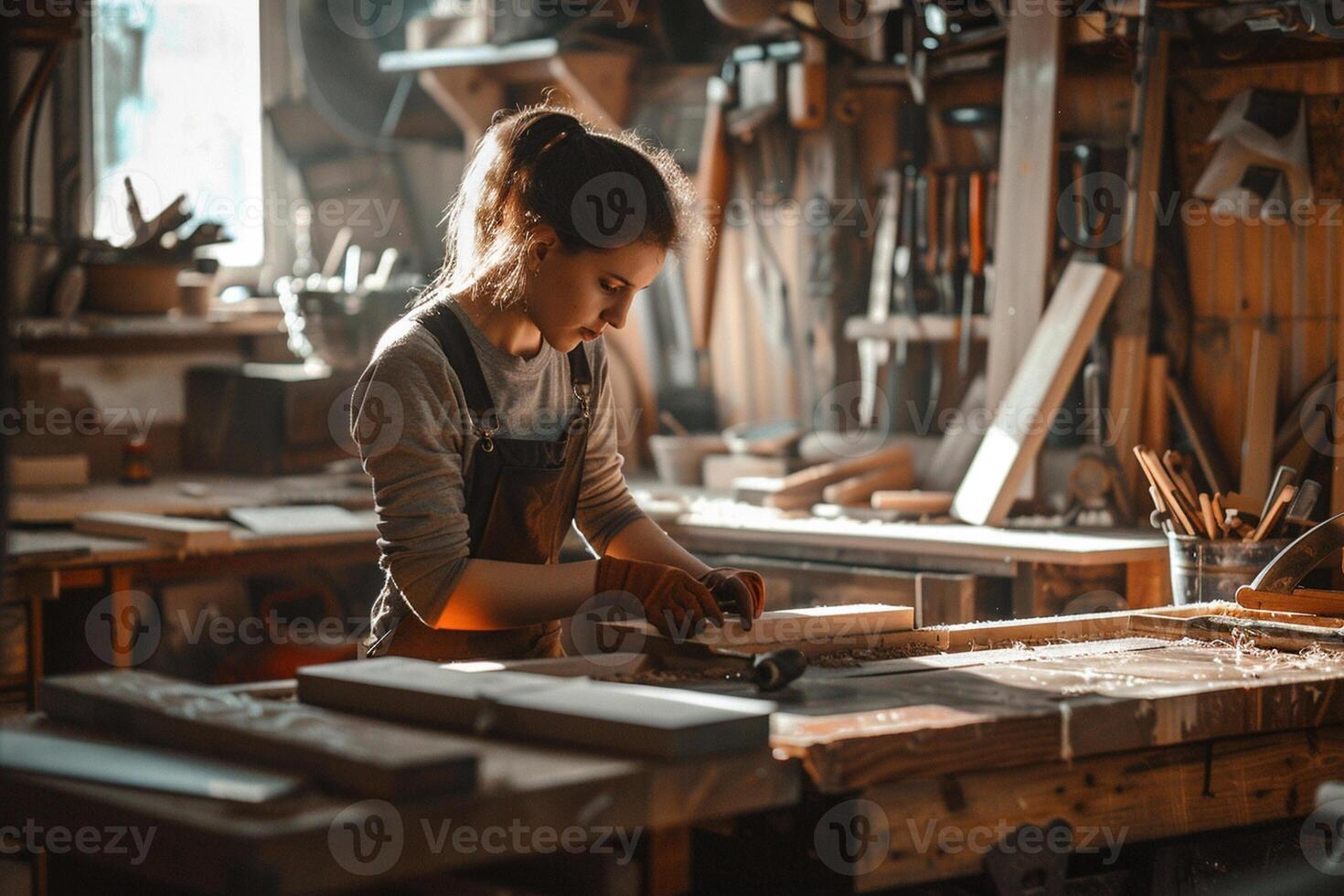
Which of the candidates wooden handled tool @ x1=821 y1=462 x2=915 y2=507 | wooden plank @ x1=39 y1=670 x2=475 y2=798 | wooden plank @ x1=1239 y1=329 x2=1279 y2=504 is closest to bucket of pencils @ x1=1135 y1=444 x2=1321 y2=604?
wooden plank @ x1=1239 y1=329 x2=1279 y2=504

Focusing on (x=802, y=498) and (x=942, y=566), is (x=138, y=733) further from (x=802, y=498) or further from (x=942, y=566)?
(x=802, y=498)

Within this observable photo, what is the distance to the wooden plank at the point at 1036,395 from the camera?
4.14 meters

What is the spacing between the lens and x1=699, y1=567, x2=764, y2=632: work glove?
2.51 metres

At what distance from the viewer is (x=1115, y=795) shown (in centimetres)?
206

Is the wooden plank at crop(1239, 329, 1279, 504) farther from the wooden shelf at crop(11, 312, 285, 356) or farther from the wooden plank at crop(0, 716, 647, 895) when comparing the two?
the wooden shelf at crop(11, 312, 285, 356)

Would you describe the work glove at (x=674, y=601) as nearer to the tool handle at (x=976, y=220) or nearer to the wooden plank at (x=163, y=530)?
the wooden plank at (x=163, y=530)

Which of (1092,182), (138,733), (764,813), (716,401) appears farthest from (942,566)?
(138,733)

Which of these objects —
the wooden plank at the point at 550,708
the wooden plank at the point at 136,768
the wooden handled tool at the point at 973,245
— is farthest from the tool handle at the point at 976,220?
the wooden plank at the point at 136,768

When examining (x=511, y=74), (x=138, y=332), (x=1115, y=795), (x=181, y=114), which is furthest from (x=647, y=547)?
(x=181, y=114)

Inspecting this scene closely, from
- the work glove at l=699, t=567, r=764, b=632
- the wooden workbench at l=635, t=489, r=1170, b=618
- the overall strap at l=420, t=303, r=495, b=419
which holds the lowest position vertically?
the wooden workbench at l=635, t=489, r=1170, b=618

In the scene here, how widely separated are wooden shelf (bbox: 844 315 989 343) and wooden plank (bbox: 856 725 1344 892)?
2386 mm

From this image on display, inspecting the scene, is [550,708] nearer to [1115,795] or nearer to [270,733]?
[270,733]

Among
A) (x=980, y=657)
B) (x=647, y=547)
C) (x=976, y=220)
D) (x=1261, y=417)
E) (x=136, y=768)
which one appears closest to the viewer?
(x=136, y=768)

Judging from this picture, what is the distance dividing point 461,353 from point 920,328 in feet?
7.60
